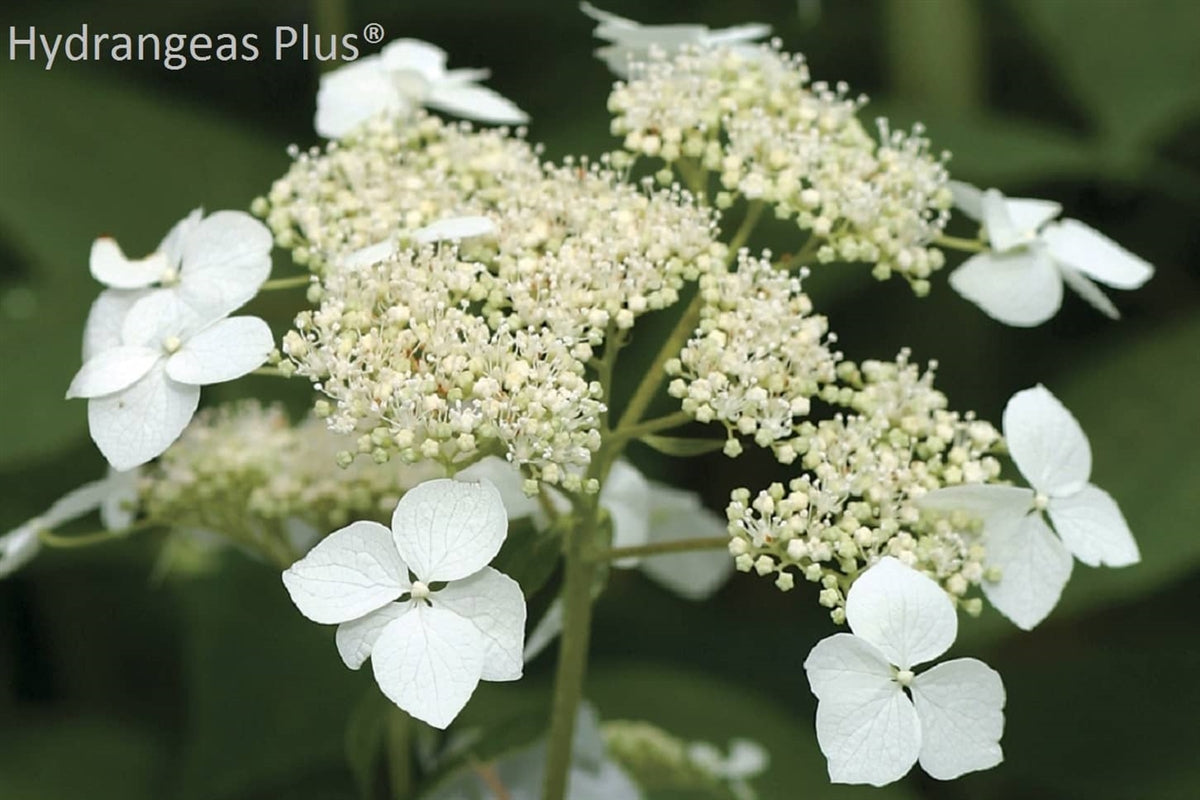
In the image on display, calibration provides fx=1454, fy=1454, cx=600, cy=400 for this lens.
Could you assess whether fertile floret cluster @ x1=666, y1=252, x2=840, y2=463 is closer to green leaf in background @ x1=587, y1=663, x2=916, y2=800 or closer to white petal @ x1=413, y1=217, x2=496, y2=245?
white petal @ x1=413, y1=217, x2=496, y2=245

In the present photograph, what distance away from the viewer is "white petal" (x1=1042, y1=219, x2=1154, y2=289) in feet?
3.35

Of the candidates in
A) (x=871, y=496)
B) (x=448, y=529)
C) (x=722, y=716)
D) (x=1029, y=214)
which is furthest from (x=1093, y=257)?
(x=722, y=716)

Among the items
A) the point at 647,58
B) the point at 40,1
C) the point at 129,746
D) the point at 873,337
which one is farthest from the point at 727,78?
the point at 40,1

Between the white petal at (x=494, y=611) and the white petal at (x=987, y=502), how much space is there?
243 mm

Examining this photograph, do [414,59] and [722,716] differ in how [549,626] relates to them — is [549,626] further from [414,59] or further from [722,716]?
[722,716]

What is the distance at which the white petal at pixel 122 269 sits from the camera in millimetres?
919

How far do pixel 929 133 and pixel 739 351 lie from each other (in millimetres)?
785

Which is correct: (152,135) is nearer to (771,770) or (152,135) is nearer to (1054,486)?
(771,770)

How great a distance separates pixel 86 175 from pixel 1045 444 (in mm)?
1280

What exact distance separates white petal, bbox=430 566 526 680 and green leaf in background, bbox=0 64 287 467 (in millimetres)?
870

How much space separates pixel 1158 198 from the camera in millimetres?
1660

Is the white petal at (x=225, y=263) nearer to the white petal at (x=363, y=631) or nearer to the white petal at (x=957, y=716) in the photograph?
the white petal at (x=363, y=631)

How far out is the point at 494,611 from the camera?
735mm

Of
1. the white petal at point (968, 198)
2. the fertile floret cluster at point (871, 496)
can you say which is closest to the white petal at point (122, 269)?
the fertile floret cluster at point (871, 496)
